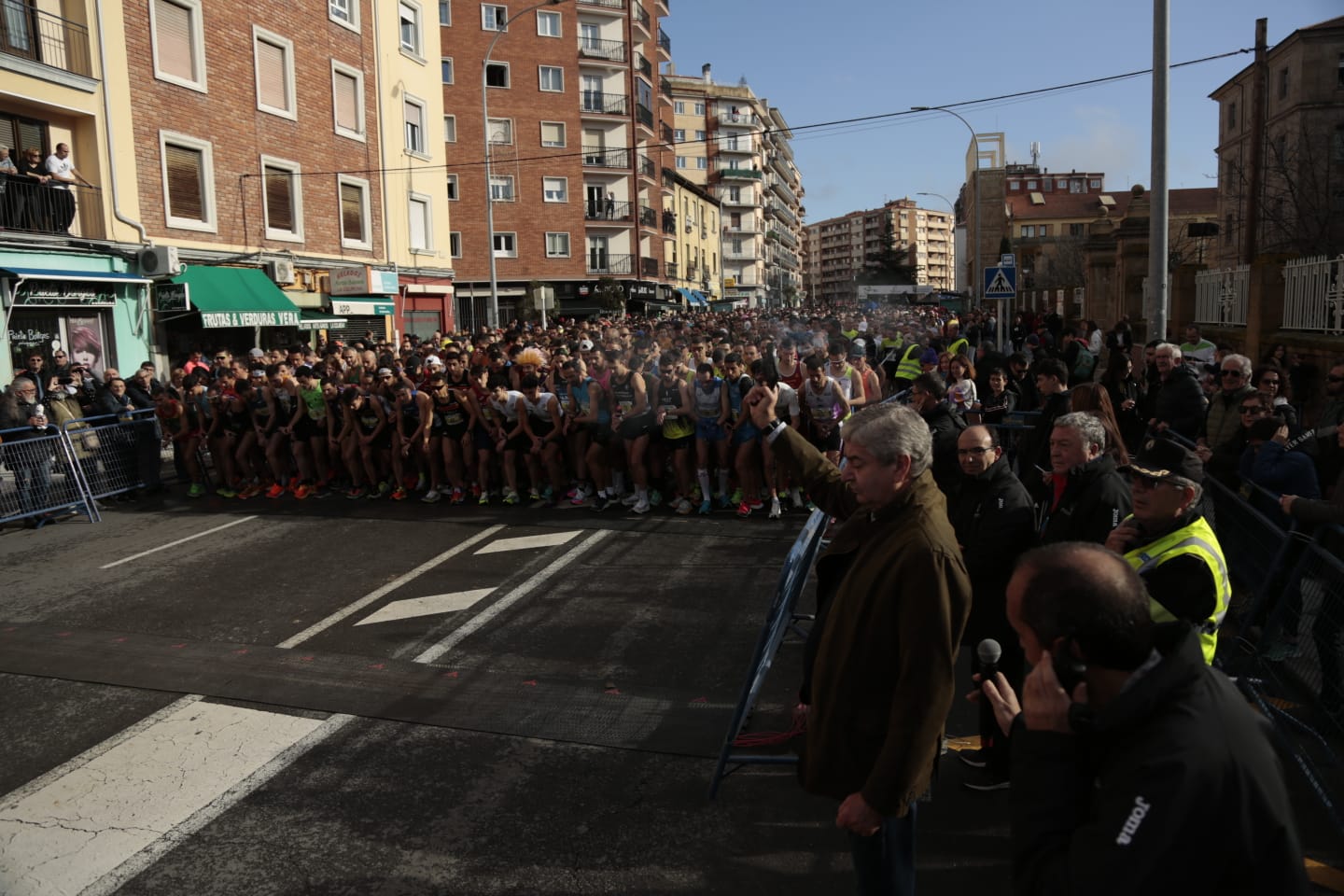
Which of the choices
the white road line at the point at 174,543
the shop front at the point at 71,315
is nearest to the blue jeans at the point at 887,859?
the white road line at the point at 174,543

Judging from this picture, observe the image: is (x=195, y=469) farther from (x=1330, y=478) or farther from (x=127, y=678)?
(x=1330, y=478)

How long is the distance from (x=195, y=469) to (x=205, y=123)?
37.6 ft

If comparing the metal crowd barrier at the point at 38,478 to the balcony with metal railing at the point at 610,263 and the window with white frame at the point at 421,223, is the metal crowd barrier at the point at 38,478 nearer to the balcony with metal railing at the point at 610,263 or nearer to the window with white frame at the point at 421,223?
the window with white frame at the point at 421,223

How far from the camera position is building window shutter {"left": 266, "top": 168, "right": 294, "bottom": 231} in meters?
A: 23.2

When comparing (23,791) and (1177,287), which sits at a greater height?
(1177,287)

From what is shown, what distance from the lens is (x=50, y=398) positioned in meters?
12.3

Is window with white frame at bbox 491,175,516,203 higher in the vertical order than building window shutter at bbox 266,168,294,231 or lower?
higher

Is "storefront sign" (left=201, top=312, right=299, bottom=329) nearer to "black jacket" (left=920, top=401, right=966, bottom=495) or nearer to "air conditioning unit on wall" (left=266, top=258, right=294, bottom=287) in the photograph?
"air conditioning unit on wall" (left=266, top=258, right=294, bottom=287)

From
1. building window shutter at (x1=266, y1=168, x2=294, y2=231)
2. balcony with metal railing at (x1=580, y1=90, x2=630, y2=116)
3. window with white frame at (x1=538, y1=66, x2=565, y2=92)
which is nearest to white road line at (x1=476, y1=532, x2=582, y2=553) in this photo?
building window shutter at (x1=266, y1=168, x2=294, y2=231)

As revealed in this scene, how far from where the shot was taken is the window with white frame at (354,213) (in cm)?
2598

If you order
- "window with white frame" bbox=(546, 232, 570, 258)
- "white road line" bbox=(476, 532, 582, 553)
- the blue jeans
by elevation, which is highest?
"window with white frame" bbox=(546, 232, 570, 258)

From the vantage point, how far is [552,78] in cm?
4956

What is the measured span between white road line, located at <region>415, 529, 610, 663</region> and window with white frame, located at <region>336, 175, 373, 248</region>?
769 inches

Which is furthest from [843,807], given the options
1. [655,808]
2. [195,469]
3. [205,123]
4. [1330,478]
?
[205,123]
